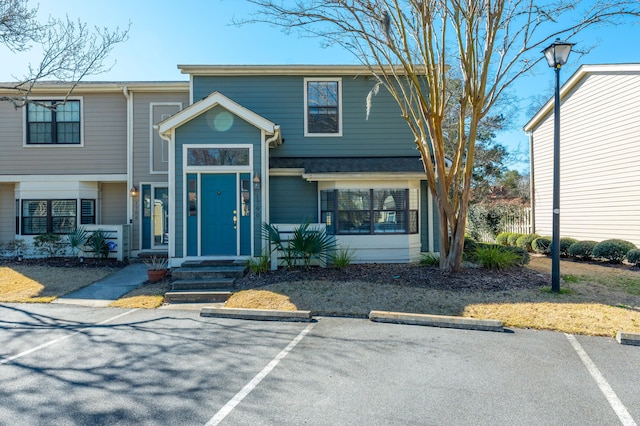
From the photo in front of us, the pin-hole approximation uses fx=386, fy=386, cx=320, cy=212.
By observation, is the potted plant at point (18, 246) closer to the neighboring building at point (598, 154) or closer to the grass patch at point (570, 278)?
the grass patch at point (570, 278)

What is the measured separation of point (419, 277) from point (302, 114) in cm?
626

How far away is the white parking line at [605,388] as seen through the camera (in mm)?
3152

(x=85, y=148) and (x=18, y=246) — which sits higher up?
(x=85, y=148)

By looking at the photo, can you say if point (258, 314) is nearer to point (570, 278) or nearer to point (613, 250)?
point (570, 278)

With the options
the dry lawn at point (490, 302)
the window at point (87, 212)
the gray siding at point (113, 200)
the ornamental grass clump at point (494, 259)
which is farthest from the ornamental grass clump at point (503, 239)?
the window at point (87, 212)

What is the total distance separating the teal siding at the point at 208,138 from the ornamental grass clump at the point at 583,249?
1010cm

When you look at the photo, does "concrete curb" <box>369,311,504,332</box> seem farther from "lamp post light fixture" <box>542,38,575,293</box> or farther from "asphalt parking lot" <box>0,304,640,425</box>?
"lamp post light fixture" <box>542,38,575,293</box>

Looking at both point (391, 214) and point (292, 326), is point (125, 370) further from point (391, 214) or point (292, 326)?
point (391, 214)

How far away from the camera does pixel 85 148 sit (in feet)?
41.9

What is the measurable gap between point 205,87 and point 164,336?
8.68 m

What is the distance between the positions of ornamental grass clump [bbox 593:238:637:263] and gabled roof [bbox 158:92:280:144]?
1011cm

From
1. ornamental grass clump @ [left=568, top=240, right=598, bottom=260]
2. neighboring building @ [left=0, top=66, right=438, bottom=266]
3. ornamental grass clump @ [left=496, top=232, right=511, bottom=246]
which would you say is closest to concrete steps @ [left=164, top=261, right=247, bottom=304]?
neighboring building @ [left=0, top=66, right=438, bottom=266]

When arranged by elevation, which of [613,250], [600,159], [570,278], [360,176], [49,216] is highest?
[600,159]

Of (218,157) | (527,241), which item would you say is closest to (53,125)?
(218,157)
